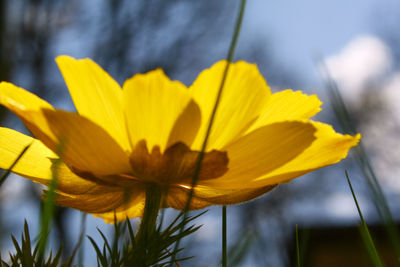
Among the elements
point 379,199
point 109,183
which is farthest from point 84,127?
point 379,199

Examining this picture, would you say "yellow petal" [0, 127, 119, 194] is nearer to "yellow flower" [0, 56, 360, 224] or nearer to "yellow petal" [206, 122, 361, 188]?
"yellow flower" [0, 56, 360, 224]

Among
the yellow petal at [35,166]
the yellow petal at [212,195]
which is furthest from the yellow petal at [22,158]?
the yellow petal at [212,195]

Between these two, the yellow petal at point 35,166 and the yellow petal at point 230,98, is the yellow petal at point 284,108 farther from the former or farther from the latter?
the yellow petal at point 35,166

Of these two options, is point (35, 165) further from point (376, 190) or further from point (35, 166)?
point (376, 190)

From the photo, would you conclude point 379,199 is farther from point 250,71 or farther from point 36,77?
point 36,77

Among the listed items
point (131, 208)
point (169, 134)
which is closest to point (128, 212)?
point (131, 208)

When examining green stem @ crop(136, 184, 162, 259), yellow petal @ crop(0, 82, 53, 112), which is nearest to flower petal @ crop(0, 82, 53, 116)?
yellow petal @ crop(0, 82, 53, 112)

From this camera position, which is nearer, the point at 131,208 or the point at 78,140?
the point at 78,140

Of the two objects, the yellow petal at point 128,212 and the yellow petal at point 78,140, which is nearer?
the yellow petal at point 78,140
